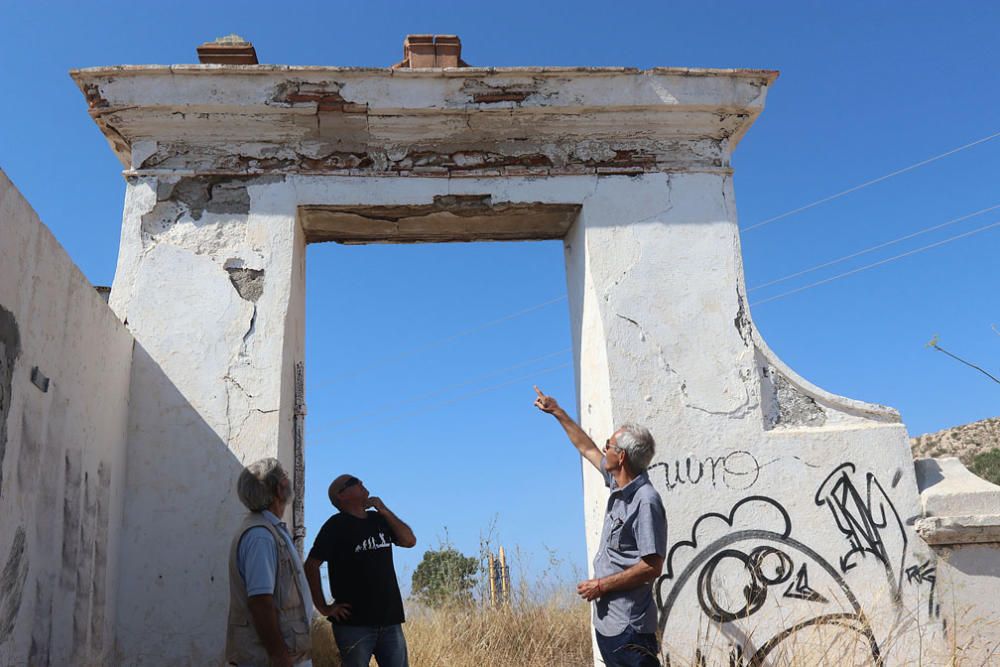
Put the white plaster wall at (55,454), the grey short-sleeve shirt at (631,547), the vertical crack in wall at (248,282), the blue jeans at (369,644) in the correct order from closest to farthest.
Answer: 1. the white plaster wall at (55,454)
2. the grey short-sleeve shirt at (631,547)
3. the blue jeans at (369,644)
4. the vertical crack in wall at (248,282)

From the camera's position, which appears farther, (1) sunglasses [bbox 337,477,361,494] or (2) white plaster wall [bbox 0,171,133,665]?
(1) sunglasses [bbox 337,477,361,494]

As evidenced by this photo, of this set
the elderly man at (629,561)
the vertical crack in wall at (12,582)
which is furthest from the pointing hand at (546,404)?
the vertical crack in wall at (12,582)

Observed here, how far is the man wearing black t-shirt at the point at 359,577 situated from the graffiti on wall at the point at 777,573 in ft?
5.22

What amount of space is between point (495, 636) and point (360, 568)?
2.09 m

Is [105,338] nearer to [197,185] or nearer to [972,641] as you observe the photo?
[197,185]

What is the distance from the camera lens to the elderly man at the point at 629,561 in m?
3.46

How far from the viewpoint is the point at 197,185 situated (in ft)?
18.0

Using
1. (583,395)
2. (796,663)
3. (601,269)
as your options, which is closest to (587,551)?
(583,395)

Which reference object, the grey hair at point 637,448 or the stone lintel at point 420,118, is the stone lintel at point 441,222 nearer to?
the stone lintel at point 420,118

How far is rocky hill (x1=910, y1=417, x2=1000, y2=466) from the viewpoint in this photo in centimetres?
1997

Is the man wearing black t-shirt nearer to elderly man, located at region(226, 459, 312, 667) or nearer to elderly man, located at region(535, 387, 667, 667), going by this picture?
elderly man, located at region(226, 459, 312, 667)

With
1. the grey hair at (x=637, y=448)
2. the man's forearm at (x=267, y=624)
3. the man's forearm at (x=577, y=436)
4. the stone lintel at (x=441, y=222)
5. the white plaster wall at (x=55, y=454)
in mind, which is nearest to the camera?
the man's forearm at (x=267, y=624)

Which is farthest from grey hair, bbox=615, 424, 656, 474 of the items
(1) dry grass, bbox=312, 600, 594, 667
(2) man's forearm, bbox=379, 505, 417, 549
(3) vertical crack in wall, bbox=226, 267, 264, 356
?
(3) vertical crack in wall, bbox=226, 267, 264, 356

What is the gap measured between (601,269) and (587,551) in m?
1.80
